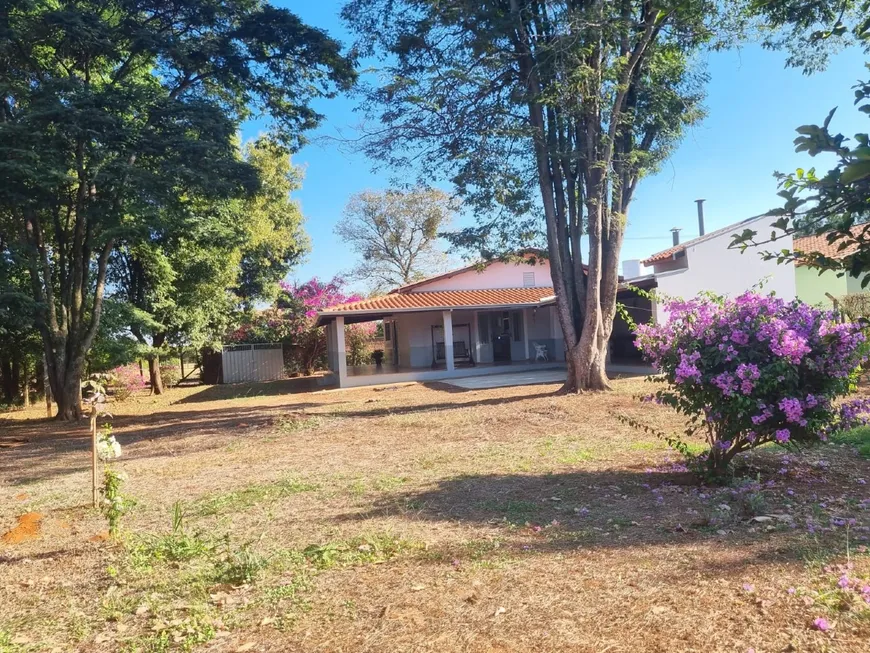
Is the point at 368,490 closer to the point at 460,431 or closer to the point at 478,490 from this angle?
the point at 478,490

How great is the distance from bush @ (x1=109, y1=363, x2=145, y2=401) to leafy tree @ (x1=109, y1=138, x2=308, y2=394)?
0.63 meters

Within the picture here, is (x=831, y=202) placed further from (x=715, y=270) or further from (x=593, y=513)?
(x=715, y=270)

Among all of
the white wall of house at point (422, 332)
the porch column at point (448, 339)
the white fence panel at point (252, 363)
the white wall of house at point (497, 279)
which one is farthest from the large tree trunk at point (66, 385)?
the white wall of house at point (497, 279)

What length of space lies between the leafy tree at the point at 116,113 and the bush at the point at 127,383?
6756mm

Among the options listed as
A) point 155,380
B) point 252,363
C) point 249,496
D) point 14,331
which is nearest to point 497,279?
point 252,363

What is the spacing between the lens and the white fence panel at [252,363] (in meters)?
27.2

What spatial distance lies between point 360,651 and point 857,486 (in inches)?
194

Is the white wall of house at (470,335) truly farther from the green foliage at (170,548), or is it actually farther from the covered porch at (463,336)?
the green foliage at (170,548)

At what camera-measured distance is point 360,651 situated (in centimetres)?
275

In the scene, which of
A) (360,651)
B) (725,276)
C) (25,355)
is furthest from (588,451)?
(25,355)

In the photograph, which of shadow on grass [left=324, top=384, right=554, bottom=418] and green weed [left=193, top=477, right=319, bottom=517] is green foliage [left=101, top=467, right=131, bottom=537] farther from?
shadow on grass [left=324, top=384, right=554, bottom=418]

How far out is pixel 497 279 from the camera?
1035 inches

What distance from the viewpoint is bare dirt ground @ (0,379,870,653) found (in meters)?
2.88

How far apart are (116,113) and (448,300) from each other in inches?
536
